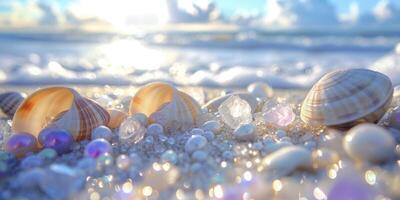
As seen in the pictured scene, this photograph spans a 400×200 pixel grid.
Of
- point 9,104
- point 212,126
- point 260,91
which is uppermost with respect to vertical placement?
point 212,126

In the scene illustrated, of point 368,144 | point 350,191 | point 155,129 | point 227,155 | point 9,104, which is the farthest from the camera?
point 9,104

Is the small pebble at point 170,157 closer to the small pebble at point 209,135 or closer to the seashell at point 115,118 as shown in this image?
the small pebble at point 209,135

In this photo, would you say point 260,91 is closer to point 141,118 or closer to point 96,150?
point 141,118

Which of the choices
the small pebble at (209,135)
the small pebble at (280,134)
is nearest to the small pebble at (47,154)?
the small pebble at (209,135)

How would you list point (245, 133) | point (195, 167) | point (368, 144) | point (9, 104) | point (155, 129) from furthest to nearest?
point (9, 104) → point (155, 129) → point (245, 133) → point (195, 167) → point (368, 144)

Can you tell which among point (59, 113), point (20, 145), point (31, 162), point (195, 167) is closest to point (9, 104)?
point (59, 113)

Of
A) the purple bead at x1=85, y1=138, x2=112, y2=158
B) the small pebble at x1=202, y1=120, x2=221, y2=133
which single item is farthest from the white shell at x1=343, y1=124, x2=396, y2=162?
the purple bead at x1=85, y1=138, x2=112, y2=158
